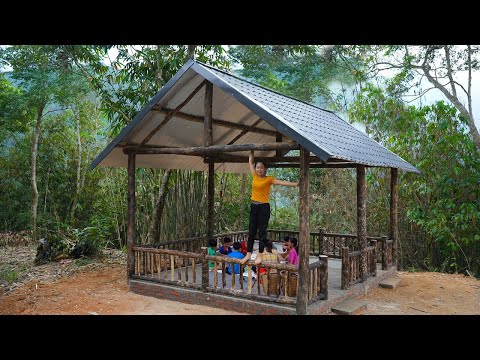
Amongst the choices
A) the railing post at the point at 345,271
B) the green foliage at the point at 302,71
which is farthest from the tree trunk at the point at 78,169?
the railing post at the point at 345,271

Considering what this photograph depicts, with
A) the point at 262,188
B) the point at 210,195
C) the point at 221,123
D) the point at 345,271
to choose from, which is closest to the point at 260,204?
the point at 262,188

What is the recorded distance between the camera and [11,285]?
8.14 meters

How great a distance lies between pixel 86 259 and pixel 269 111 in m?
6.62

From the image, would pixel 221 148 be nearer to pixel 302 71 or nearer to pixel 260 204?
pixel 260 204

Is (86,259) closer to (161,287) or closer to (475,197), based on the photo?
(161,287)

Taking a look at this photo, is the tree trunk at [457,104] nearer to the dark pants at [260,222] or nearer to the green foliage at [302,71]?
the green foliage at [302,71]

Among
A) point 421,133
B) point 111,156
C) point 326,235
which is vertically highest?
point 421,133

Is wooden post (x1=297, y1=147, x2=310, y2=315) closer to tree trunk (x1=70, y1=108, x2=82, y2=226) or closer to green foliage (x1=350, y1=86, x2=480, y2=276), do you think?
green foliage (x1=350, y1=86, x2=480, y2=276)

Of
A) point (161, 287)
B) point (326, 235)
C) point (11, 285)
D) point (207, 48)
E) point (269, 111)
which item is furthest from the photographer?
point (207, 48)

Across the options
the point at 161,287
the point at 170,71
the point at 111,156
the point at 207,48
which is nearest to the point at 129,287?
the point at 161,287

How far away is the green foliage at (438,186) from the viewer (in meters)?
9.76

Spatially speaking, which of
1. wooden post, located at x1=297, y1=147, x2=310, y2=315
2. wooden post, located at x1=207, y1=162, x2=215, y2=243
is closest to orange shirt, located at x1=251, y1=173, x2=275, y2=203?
wooden post, located at x1=297, y1=147, x2=310, y2=315

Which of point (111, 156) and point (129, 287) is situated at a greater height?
point (111, 156)

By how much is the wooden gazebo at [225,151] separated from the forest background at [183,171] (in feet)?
6.10
